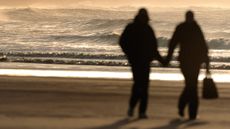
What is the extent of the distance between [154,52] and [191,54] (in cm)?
59

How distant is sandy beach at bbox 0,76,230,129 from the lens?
12.3 meters

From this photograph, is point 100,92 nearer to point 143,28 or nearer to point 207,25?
point 143,28

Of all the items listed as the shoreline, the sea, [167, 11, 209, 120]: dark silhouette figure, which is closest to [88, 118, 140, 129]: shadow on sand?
[167, 11, 209, 120]: dark silhouette figure

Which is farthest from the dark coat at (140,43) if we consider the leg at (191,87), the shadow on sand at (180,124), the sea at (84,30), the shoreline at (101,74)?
the sea at (84,30)

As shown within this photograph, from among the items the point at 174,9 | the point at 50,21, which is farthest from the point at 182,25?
the point at 174,9

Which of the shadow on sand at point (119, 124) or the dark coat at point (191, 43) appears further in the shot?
the dark coat at point (191, 43)

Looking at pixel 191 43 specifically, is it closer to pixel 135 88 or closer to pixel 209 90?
pixel 209 90

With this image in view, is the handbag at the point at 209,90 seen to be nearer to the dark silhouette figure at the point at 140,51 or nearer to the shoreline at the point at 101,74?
the dark silhouette figure at the point at 140,51

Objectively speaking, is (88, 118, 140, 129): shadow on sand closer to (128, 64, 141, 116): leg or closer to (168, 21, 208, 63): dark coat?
(128, 64, 141, 116): leg

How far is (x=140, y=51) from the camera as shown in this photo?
42.9ft

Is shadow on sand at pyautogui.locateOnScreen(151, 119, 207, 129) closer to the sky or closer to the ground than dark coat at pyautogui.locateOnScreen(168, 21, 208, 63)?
closer to the ground

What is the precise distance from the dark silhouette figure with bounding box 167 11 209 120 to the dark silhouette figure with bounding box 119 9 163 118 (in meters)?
0.38

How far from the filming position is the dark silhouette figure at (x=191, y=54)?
13.0m

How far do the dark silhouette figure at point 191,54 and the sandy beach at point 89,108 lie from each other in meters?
0.40
